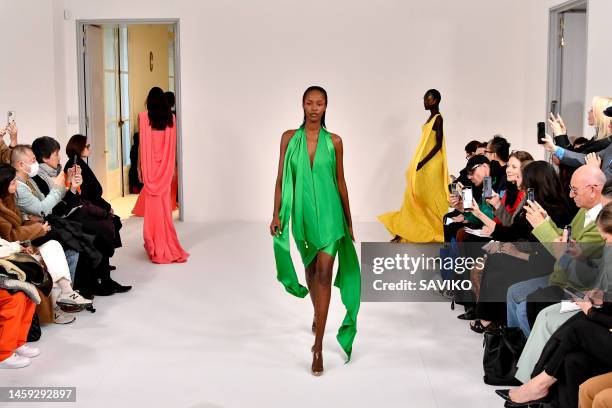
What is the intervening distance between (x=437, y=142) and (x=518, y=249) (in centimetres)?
260

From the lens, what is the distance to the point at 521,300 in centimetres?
438

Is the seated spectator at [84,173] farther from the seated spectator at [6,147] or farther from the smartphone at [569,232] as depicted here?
the smartphone at [569,232]

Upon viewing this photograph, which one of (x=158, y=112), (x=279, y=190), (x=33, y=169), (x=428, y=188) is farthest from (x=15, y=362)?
(x=428, y=188)

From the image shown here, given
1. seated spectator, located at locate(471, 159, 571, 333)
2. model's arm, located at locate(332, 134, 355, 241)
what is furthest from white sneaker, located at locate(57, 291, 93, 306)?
seated spectator, located at locate(471, 159, 571, 333)

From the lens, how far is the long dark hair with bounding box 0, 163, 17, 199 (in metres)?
4.97

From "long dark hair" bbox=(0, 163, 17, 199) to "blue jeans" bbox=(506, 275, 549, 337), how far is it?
2928mm

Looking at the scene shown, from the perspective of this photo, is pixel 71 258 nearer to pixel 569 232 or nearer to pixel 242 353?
pixel 242 353

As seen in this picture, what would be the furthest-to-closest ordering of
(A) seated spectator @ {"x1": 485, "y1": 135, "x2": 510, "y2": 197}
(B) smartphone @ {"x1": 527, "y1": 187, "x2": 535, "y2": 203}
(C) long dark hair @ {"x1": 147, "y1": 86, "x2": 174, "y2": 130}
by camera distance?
(C) long dark hair @ {"x1": 147, "y1": 86, "x2": 174, "y2": 130} → (A) seated spectator @ {"x1": 485, "y1": 135, "x2": 510, "y2": 197} → (B) smartphone @ {"x1": 527, "y1": 187, "x2": 535, "y2": 203}

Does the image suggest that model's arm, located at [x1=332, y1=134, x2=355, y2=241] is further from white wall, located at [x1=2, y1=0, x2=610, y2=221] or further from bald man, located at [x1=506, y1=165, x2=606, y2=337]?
white wall, located at [x1=2, y1=0, x2=610, y2=221]

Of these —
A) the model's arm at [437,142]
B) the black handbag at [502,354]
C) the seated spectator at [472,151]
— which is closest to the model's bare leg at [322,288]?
the black handbag at [502,354]

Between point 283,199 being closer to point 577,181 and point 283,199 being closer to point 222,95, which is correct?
point 577,181

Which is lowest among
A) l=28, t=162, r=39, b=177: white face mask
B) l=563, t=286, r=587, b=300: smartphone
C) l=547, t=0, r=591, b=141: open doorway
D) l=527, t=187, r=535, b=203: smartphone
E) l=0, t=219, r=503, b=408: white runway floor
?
l=0, t=219, r=503, b=408: white runway floor

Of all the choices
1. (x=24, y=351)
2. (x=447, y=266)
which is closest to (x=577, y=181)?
(x=447, y=266)

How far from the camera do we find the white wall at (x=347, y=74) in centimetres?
902
